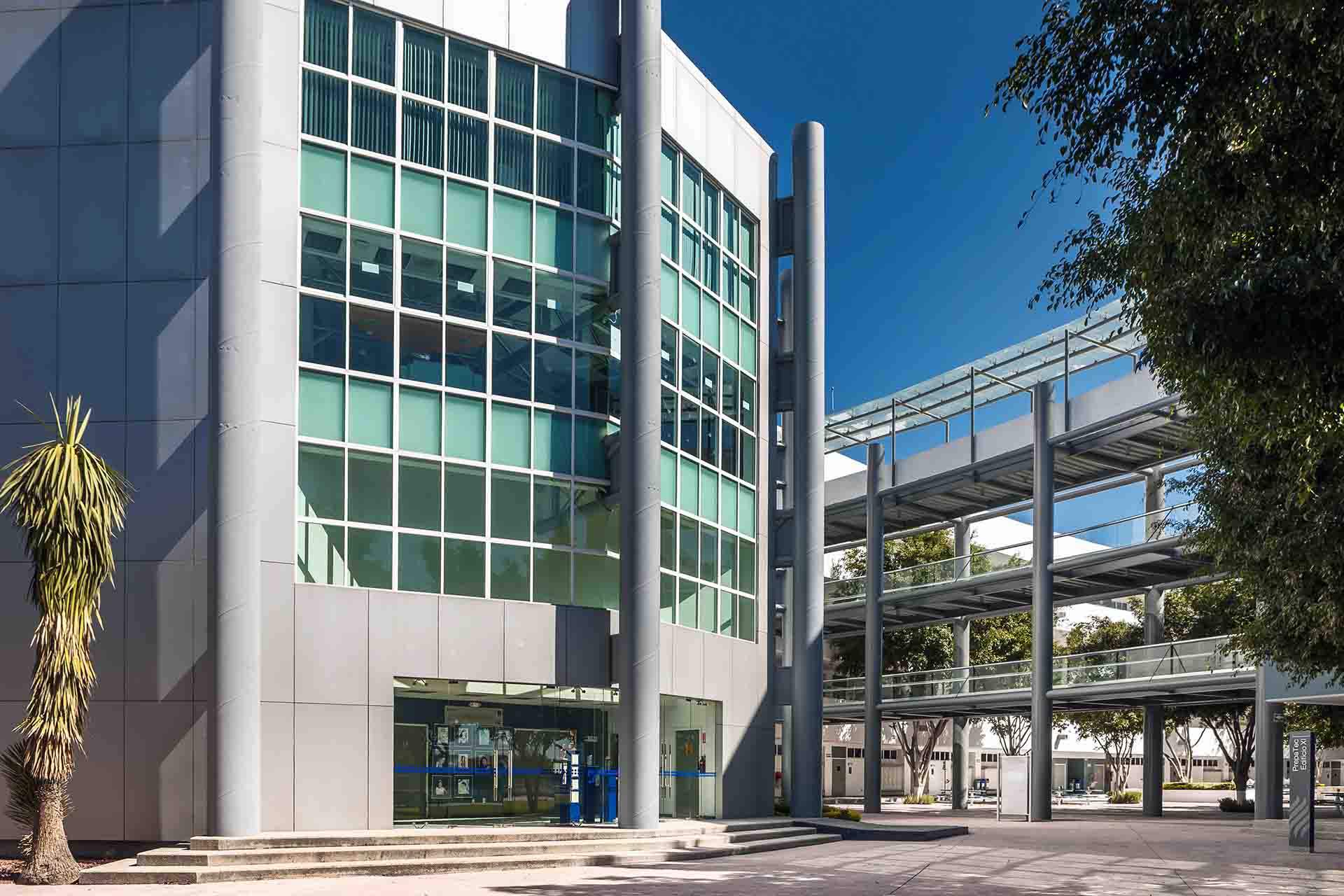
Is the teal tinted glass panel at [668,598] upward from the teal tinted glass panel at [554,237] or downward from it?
downward

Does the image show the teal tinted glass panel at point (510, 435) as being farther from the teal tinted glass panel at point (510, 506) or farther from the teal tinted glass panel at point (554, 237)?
the teal tinted glass panel at point (554, 237)

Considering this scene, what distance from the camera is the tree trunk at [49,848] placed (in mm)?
17438

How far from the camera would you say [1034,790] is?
39.2 m

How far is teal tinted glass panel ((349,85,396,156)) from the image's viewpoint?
900 inches

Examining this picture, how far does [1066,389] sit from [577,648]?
20219 mm

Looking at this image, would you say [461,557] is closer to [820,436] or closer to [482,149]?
[482,149]

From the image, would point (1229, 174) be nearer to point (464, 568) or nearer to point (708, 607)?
point (464, 568)

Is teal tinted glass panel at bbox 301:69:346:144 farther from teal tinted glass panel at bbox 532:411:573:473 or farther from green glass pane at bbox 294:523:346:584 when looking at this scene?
green glass pane at bbox 294:523:346:584

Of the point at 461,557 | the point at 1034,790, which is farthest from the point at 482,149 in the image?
the point at 1034,790

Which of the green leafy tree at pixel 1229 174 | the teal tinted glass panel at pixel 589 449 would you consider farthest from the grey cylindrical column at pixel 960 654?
the green leafy tree at pixel 1229 174

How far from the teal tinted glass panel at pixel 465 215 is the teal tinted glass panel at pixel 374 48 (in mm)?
2110

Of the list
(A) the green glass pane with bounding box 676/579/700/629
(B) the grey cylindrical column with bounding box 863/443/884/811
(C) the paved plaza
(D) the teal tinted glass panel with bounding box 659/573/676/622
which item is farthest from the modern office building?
(B) the grey cylindrical column with bounding box 863/443/884/811

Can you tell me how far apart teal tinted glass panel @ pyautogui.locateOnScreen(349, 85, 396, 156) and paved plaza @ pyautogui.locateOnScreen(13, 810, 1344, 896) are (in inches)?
465

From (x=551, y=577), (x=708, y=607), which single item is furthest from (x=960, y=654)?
(x=551, y=577)
